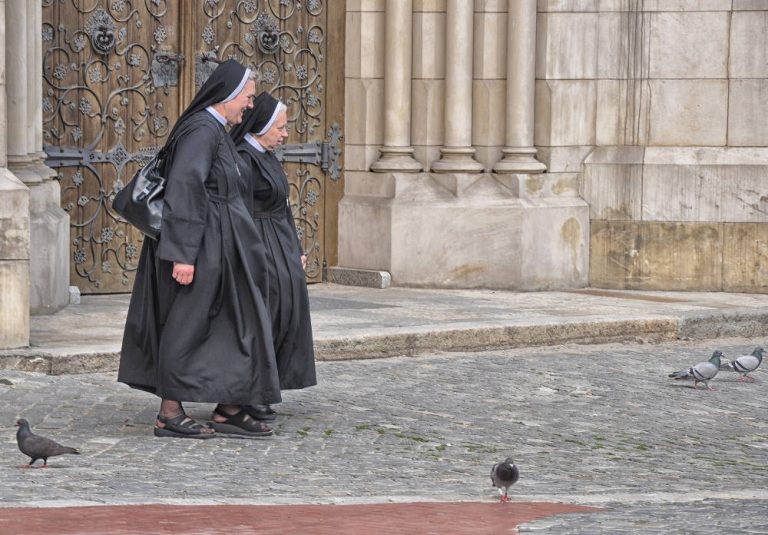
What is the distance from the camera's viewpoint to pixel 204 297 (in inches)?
321

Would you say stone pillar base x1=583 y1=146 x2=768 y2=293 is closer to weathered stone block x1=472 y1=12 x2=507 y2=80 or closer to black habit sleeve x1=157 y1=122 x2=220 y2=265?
weathered stone block x1=472 y1=12 x2=507 y2=80

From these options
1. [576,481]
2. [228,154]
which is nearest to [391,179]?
[228,154]

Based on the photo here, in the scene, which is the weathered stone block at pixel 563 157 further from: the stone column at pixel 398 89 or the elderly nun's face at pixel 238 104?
the elderly nun's face at pixel 238 104

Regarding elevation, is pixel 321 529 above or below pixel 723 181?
below

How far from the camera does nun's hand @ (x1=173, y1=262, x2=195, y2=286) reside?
26.5 feet

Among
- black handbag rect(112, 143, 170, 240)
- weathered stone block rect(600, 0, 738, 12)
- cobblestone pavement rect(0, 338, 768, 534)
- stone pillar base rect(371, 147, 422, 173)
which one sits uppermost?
weathered stone block rect(600, 0, 738, 12)

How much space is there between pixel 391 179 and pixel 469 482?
7.03 metres

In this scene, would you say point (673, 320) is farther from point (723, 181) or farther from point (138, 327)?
point (138, 327)

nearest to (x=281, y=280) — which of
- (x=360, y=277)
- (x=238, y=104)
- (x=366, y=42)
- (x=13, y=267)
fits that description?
(x=238, y=104)

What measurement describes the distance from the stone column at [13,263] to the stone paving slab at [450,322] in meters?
0.13

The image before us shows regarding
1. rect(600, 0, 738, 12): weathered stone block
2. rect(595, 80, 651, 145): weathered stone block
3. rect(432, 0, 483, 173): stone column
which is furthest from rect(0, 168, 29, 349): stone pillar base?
rect(600, 0, 738, 12): weathered stone block

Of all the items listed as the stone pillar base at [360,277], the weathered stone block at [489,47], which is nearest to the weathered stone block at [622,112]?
the weathered stone block at [489,47]

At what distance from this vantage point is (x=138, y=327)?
8.33 m

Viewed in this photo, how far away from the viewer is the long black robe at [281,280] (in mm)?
8586
